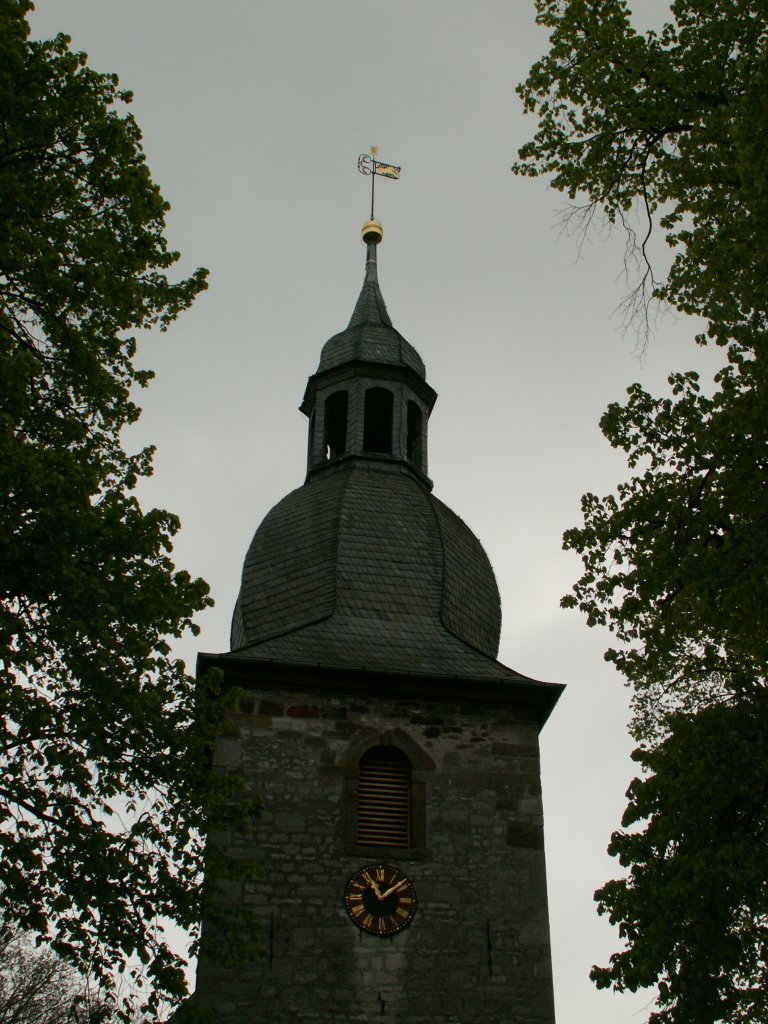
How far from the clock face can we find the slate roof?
860cm

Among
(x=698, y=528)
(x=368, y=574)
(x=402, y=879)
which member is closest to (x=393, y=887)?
(x=402, y=879)

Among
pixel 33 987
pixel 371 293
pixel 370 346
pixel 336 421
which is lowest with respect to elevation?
pixel 33 987

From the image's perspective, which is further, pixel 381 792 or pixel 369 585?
pixel 369 585

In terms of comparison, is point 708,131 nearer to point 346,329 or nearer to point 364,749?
point 364,749

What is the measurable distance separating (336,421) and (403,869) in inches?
316

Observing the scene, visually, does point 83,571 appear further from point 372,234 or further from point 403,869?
point 372,234

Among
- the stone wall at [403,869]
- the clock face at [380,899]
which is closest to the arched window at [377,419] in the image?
the stone wall at [403,869]

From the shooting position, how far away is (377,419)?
1997 centimetres

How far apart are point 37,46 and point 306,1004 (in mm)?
8471

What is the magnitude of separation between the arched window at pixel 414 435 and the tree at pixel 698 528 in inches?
386

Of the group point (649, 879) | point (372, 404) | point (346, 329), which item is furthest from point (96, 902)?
point (346, 329)

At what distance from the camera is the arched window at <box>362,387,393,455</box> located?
19.6 m

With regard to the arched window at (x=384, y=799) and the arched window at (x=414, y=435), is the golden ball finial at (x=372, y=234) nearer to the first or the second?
the arched window at (x=414, y=435)

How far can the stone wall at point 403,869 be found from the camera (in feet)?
41.8
